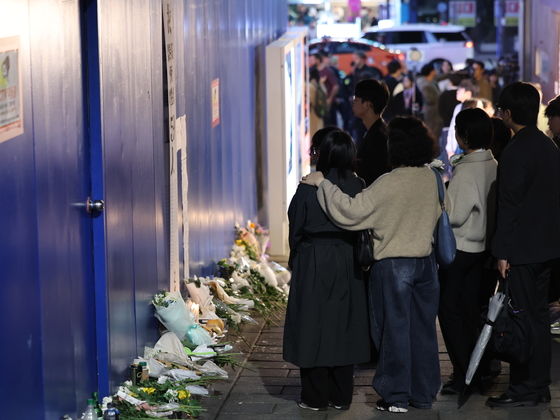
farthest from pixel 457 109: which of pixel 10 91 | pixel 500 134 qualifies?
pixel 10 91

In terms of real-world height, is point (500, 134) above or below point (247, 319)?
above

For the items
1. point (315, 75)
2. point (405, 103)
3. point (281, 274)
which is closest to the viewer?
point (281, 274)

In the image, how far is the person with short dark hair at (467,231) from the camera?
23.7ft

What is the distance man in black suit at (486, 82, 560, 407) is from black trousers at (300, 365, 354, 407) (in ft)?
3.53

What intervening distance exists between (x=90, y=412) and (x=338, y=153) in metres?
2.05

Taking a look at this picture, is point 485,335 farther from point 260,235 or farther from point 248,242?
point 260,235

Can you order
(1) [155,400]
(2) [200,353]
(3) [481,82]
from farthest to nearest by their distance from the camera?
(3) [481,82] < (2) [200,353] < (1) [155,400]

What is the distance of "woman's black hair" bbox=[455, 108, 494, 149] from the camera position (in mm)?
7254

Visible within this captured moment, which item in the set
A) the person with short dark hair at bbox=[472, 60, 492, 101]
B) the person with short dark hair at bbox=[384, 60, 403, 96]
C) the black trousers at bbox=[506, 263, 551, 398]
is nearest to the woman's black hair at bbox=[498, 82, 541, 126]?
the black trousers at bbox=[506, 263, 551, 398]

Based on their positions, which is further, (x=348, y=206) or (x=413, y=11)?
(x=413, y=11)

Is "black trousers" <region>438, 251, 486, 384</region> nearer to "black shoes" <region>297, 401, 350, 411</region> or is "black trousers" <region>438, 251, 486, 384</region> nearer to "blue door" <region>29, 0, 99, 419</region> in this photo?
"black shoes" <region>297, 401, 350, 411</region>

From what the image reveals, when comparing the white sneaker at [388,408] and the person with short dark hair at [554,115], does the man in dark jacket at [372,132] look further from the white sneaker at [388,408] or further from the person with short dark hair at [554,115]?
the white sneaker at [388,408]

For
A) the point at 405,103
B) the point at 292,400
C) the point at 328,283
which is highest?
the point at 405,103

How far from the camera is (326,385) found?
7.21 meters
